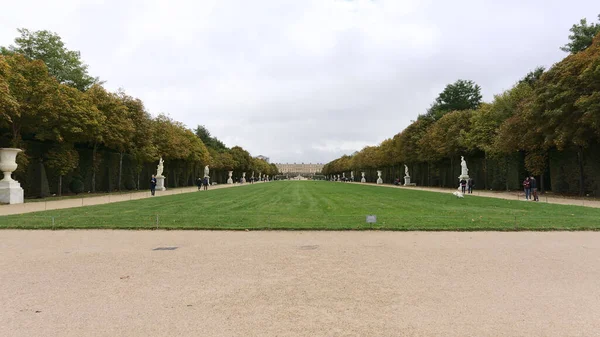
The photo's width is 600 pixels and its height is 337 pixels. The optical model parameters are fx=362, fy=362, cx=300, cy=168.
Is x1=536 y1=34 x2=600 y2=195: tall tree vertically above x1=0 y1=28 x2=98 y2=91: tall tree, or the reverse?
x1=0 y1=28 x2=98 y2=91: tall tree

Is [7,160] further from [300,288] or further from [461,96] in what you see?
[461,96]

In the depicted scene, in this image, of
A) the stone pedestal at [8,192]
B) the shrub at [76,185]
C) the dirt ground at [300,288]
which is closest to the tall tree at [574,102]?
the dirt ground at [300,288]

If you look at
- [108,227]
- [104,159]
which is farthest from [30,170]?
[108,227]

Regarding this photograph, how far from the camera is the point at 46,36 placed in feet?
162

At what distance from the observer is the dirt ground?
447cm

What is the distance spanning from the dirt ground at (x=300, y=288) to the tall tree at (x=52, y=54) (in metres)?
48.7

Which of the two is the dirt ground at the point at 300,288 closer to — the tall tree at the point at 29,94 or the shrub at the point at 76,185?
the tall tree at the point at 29,94

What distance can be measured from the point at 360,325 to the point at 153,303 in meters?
2.99

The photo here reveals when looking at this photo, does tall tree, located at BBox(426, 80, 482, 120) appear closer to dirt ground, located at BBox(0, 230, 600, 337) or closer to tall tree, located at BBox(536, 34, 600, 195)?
tall tree, located at BBox(536, 34, 600, 195)

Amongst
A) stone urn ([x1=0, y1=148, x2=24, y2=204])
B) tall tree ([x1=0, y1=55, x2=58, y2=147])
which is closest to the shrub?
tall tree ([x1=0, y1=55, x2=58, y2=147])

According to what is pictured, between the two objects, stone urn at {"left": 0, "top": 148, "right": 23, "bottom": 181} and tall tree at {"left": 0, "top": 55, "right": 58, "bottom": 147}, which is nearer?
stone urn at {"left": 0, "top": 148, "right": 23, "bottom": 181}

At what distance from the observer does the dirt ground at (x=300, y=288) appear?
4.47m

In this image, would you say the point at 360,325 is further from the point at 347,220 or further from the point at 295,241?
the point at 347,220

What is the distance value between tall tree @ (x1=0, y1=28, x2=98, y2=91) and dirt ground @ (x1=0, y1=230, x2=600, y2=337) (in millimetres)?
48695
